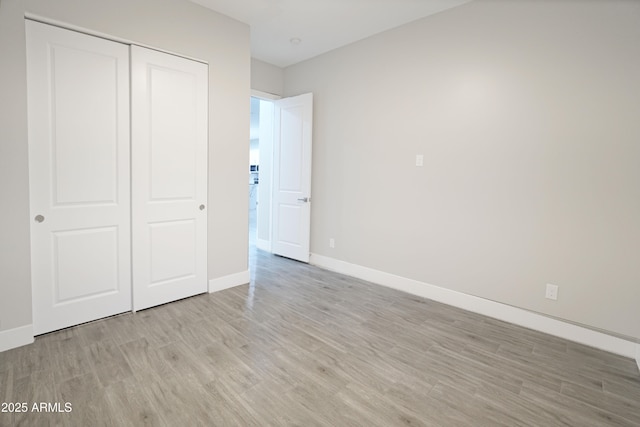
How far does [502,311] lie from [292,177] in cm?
307

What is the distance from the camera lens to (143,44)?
9.04ft

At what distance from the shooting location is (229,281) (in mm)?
3547

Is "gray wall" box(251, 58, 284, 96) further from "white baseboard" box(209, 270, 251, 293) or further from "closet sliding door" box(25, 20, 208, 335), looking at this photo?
"white baseboard" box(209, 270, 251, 293)

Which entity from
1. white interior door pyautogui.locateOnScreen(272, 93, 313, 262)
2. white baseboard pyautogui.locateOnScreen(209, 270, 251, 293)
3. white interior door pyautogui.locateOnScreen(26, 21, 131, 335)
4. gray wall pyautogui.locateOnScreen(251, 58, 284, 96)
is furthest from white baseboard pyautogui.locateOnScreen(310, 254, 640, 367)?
gray wall pyautogui.locateOnScreen(251, 58, 284, 96)

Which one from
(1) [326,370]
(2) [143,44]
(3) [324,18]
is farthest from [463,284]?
(2) [143,44]

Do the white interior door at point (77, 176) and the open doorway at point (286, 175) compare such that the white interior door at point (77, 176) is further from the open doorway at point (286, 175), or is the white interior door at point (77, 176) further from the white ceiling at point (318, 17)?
the open doorway at point (286, 175)

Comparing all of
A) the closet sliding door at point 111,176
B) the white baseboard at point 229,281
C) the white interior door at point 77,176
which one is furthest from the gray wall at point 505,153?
A: the white interior door at point 77,176

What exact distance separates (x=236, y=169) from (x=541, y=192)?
292 centimetres

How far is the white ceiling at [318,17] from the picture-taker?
305cm

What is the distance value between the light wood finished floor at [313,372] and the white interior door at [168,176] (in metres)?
0.35

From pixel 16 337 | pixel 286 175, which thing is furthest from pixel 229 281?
pixel 286 175

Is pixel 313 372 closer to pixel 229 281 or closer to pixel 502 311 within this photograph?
pixel 229 281

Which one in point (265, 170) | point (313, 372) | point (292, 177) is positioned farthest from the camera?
point (265, 170)

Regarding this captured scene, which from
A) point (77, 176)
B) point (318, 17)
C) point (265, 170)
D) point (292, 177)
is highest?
point (318, 17)
